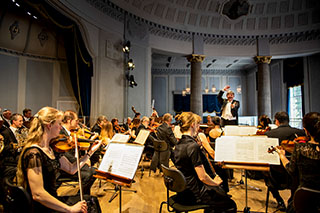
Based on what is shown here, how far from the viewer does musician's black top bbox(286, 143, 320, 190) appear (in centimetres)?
171

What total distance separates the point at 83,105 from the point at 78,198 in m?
6.65

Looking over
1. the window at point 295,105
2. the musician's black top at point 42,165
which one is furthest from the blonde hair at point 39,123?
the window at point 295,105

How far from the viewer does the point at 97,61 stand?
8164 mm

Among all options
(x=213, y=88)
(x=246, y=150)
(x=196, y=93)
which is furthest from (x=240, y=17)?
(x=246, y=150)

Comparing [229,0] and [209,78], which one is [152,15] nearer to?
[229,0]

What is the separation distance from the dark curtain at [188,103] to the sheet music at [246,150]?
1377 centimetres

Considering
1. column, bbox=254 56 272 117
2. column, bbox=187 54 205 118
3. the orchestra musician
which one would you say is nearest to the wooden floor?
the orchestra musician

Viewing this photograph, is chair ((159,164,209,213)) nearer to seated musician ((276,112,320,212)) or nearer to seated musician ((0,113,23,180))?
seated musician ((276,112,320,212))

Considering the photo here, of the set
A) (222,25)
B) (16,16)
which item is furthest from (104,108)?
(222,25)

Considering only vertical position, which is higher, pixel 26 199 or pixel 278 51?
pixel 278 51

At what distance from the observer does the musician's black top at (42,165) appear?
1565mm

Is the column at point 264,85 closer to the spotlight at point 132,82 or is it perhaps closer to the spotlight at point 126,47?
the spotlight at point 132,82

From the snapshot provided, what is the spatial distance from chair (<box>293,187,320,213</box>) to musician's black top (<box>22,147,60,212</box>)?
1.96 meters

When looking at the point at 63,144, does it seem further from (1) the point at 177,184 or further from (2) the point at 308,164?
(2) the point at 308,164
